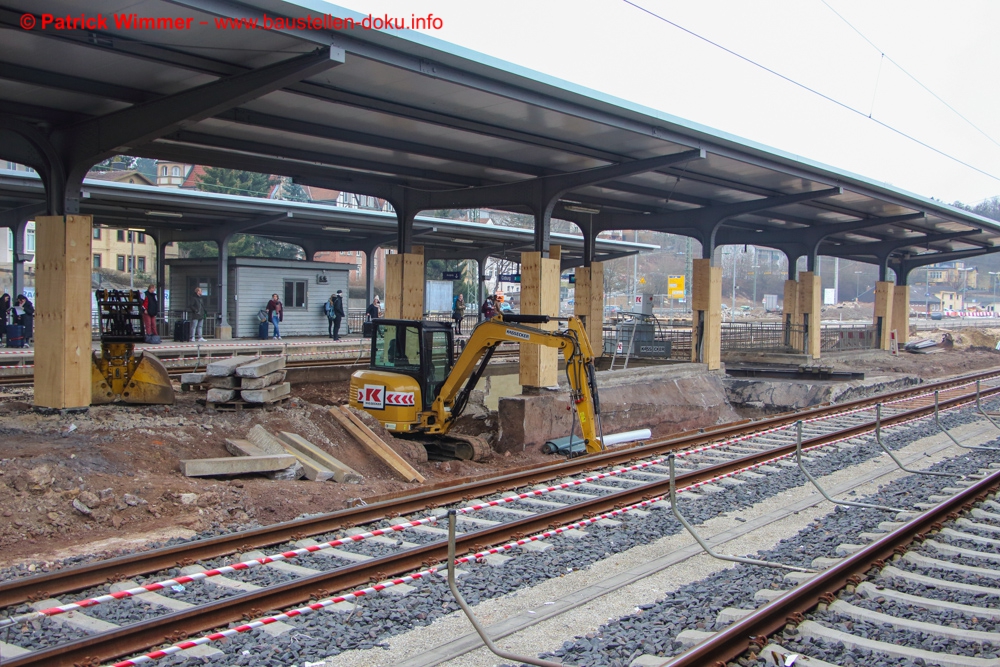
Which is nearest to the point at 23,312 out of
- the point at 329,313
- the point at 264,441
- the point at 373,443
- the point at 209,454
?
the point at 329,313

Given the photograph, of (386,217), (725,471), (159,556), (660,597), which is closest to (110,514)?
(159,556)

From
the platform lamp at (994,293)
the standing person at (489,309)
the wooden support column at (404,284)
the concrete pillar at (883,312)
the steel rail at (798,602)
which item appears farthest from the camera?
the platform lamp at (994,293)

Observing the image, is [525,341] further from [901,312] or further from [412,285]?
[901,312]

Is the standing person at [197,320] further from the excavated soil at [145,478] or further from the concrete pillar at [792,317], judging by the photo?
the concrete pillar at [792,317]

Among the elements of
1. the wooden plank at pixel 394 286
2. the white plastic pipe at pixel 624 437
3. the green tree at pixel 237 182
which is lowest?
the white plastic pipe at pixel 624 437

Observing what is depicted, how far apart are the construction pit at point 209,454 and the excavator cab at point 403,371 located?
540mm

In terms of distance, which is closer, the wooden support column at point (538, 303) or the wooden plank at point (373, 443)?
the wooden plank at point (373, 443)

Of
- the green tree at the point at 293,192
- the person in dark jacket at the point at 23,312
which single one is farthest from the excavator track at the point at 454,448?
the green tree at the point at 293,192

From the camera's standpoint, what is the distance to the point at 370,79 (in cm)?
1245

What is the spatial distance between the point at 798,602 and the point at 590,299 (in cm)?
2103

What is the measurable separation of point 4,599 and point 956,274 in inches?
5839

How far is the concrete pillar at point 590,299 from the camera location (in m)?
26.7

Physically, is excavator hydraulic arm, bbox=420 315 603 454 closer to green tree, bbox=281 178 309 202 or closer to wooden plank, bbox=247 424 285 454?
wooden plank, bbox=247 424 285 454

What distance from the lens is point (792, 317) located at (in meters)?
35.6
